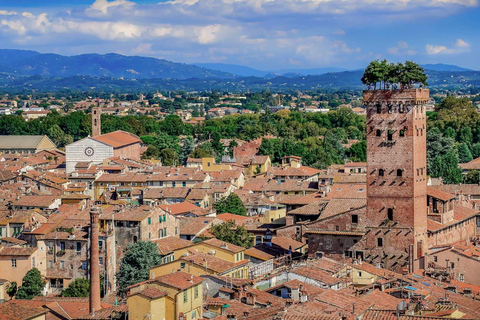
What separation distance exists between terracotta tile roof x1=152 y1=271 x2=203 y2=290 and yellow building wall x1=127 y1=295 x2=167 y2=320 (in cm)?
112

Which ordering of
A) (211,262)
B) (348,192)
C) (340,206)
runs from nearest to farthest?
1. (211,262)
2. (340,206)
3. (348,192)

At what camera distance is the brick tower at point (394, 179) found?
4494 cm

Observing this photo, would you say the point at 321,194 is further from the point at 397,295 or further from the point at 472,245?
the point at 397,295

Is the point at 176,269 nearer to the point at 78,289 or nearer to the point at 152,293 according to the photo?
the point at 78,289

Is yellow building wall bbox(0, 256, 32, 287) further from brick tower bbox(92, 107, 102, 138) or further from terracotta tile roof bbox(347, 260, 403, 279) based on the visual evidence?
brick tower bbox(92, 107, 102, 138)

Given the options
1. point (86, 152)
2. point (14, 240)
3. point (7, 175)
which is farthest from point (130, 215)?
point (86, 152)

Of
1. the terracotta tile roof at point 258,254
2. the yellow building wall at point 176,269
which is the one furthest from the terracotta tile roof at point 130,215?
the yellow building wall at point 176,269

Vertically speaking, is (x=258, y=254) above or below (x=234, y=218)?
below

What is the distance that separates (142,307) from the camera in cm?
3169

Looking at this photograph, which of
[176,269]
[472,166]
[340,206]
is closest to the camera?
[176,269]

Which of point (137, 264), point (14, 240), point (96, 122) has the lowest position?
point (137, 264)

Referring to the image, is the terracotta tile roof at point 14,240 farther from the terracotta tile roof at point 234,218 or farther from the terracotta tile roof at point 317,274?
the terracotta tile roof at point 317,274

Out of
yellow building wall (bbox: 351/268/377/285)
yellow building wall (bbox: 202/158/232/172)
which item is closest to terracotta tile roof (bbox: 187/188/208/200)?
yellow building wall (bbox: 202/158/232/172)

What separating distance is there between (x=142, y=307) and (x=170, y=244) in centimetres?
1614
